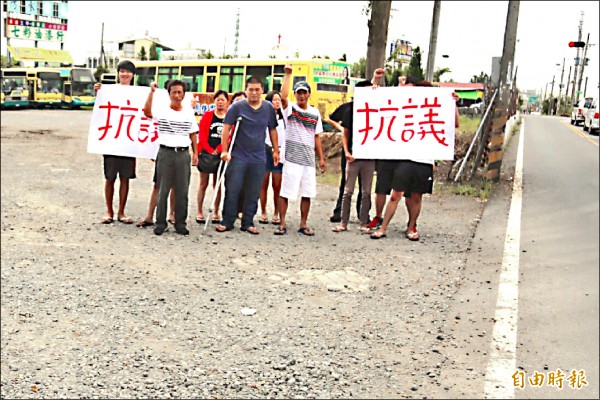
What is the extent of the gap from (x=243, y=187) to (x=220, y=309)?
302 centimetres

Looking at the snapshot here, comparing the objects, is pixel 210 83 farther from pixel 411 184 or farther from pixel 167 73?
pixel 411 184

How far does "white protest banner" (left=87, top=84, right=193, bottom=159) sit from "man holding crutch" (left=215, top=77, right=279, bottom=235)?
98 cm

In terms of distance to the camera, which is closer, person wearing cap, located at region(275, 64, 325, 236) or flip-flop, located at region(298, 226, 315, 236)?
person wearing cap, located at region(275, 64, 325, 236)

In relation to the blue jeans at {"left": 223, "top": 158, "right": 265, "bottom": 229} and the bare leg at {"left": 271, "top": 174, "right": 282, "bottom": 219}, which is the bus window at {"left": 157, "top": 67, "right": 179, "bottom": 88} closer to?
the bare leg at {"left": 271, "top": 174, "right": 282, "bottom": 219}

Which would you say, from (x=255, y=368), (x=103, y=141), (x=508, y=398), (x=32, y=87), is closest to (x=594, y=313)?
A: (x=508, y=398)

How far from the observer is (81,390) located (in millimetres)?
3477

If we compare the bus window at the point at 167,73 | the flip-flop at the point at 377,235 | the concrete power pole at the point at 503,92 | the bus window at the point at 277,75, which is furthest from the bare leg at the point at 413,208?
the bus window at the point at 167,73

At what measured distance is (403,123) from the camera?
7684 millimetres

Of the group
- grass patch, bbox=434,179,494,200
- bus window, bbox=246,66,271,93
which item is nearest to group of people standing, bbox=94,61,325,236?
grass patch, bbox=434,179,494,200

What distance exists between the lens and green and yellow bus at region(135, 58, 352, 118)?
846 inches

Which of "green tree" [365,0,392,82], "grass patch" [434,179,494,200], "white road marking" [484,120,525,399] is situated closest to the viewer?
"white road marking" [484,120,525,399]

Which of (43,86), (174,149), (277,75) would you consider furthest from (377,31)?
(43,86)

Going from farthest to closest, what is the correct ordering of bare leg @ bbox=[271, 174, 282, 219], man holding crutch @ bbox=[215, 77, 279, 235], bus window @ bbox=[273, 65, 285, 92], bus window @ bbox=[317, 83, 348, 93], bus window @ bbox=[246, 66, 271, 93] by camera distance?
bus window @ bbox=[317, 83, 348, 93], bus window @ bbox=[246, 66, 271, 93], bus window @ bbox=[273, 65, 285, 92], bare leg @ bbox=[271, 174, 282, 219], man holding crutch @ bbox=[215, 77, 279, 235]

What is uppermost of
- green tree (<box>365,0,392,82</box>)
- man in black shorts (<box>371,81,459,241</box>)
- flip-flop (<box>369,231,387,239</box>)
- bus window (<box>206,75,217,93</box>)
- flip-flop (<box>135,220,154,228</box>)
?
green tree (<box>365,0,392,82</box>)
